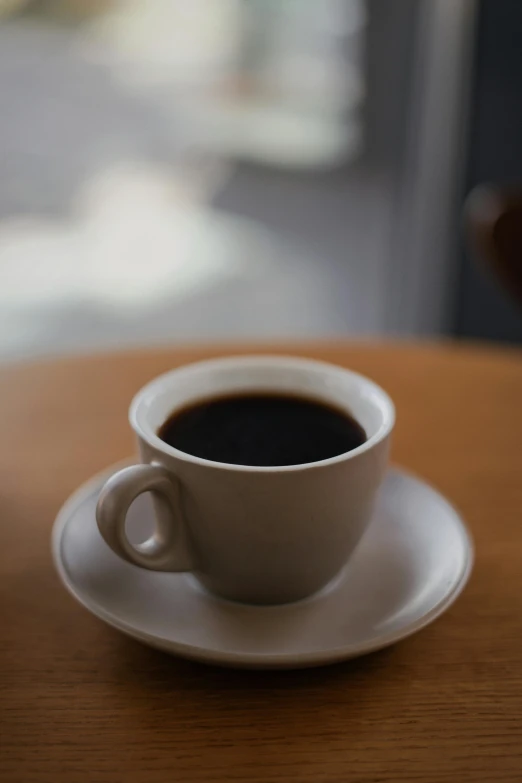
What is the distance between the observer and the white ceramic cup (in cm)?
41

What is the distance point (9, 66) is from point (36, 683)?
1658 mm

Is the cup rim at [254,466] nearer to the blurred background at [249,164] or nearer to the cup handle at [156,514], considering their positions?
the cup handle at [156,514]

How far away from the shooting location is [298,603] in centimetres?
45

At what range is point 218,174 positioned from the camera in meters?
1.88

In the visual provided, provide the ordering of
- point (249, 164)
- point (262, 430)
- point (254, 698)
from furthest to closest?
point (249, 164) → point (262, 430) → point (254, 698)

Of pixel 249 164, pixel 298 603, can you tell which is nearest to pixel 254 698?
pixel 298 603

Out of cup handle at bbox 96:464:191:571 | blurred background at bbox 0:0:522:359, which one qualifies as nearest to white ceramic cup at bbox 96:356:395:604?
cup handle at bbox 96:464:191:571

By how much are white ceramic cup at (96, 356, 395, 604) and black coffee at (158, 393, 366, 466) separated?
28mm

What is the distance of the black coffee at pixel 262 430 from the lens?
467mm

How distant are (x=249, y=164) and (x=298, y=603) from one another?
153cm

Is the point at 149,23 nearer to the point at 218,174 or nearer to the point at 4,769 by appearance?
the point at 218,174

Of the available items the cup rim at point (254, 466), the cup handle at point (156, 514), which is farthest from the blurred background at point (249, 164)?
the cup handle at point (156, 514)

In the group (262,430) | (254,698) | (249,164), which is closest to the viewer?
(254,698)

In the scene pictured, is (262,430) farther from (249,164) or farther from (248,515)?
(249,164)
